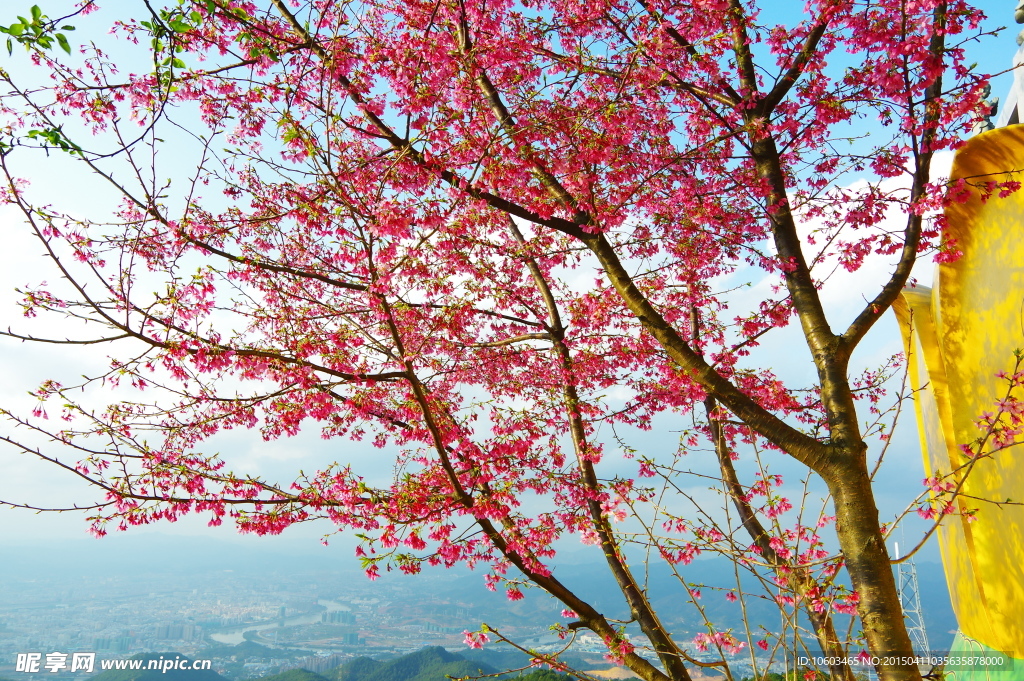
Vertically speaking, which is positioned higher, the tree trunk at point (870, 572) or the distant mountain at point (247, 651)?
the tree trunk at point (870, 572)

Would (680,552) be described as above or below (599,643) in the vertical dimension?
above

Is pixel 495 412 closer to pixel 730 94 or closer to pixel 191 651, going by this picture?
pixel 730 94

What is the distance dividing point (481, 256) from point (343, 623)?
81882mm

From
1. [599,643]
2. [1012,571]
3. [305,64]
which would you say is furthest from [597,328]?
[1012,571]

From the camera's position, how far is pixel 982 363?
570 centimetres

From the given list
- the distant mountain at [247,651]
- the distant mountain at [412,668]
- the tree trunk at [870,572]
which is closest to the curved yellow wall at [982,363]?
the tree trunk at [870,572]

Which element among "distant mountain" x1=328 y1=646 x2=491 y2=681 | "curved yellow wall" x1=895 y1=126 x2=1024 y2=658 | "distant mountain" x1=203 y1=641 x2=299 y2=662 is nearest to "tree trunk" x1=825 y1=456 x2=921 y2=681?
"curved yellow wall" x1=895 y1=126 x2=1024 y2=658

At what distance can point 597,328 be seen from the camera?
6.85m

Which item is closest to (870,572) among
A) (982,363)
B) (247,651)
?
(982,363)

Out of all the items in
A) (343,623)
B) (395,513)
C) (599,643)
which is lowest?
(343,623)

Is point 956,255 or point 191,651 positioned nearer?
point 956,255

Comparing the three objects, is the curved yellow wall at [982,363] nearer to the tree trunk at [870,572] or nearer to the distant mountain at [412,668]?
the tree trunk at [870,572]

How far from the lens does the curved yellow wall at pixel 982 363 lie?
17.0 feet

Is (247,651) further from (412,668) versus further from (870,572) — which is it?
(870,572)
